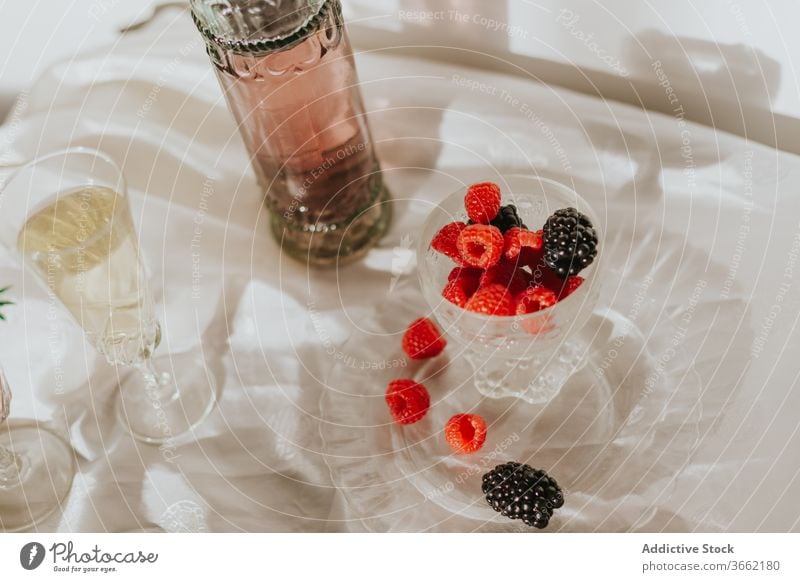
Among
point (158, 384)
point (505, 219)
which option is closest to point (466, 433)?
point (505, 219)

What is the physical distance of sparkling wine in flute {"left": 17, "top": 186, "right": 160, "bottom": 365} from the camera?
0.62 m

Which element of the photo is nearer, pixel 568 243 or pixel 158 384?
pixel 568 243

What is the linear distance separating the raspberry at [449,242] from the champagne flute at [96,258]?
230 mm

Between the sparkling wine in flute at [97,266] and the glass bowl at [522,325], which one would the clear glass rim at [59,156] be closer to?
the sparkling wine in flute at [97,266]

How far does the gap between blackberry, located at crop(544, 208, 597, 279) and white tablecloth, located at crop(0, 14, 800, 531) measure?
0.16 m

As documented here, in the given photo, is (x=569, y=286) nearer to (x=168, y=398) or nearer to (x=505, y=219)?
(x=505, y=219)

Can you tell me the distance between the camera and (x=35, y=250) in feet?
2.07

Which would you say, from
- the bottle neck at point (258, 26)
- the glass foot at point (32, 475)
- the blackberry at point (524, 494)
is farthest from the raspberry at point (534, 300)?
the glass foot at point (32, 475)

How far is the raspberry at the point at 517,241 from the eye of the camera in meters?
0.63

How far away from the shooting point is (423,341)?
0.73m

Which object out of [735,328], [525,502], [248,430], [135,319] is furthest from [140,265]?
[735,328]

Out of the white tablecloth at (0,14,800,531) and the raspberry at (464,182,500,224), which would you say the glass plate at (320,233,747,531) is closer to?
the white tablecloth at (0,14,800,531)

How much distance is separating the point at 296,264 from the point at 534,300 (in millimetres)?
258

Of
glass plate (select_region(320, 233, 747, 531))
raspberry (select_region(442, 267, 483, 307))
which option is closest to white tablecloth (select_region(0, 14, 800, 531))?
glass plate (select_region(320, 233, 747, 531))
